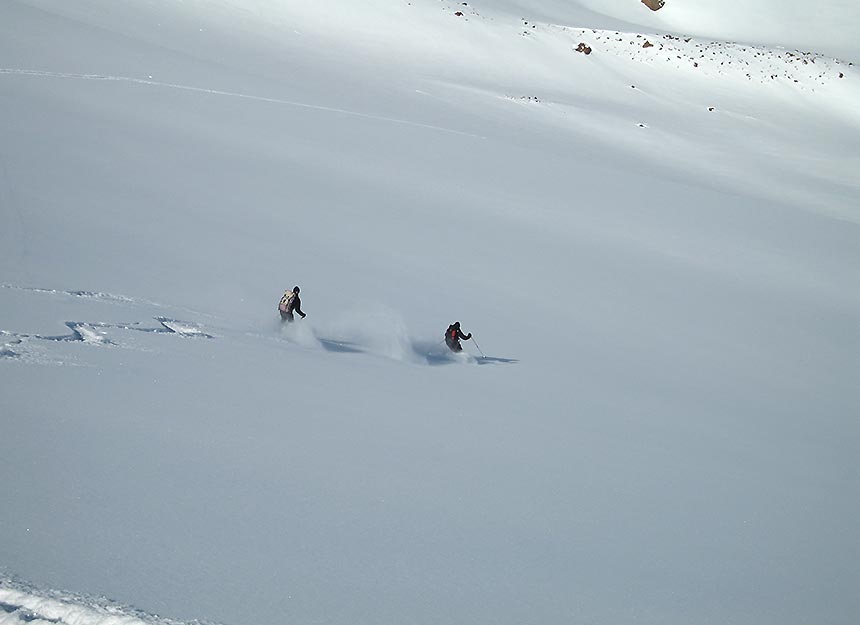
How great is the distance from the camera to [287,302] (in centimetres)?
1072

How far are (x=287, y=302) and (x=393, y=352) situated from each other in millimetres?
1538

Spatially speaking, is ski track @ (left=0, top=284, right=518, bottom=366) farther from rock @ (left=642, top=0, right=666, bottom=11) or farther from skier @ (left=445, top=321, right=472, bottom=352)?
rock @ (left=642, top=0, right=666, bottom=11)

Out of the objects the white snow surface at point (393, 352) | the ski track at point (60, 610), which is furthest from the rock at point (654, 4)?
the ski track at point (60, 610)

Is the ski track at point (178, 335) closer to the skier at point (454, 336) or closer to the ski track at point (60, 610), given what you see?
the skier at point (454, 336)

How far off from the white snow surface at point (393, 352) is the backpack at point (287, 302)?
24cm

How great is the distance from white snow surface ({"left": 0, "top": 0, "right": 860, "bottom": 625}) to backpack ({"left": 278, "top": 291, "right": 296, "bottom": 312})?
242 mm

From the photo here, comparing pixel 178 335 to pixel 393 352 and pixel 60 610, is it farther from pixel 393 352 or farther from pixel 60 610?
pixel 60 610

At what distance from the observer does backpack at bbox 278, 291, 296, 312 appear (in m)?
10.7

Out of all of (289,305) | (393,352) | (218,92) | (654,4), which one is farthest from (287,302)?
(654,4)

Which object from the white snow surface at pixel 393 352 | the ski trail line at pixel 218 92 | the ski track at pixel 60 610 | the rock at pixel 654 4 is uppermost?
the rock at pixel 654 4

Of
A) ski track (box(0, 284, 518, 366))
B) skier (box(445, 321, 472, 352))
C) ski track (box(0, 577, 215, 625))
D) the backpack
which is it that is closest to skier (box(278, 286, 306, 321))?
the backpack

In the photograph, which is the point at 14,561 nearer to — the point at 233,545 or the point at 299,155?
the point at 233,545

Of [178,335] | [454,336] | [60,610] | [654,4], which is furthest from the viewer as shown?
[654,4]

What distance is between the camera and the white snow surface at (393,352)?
5.75 meters
